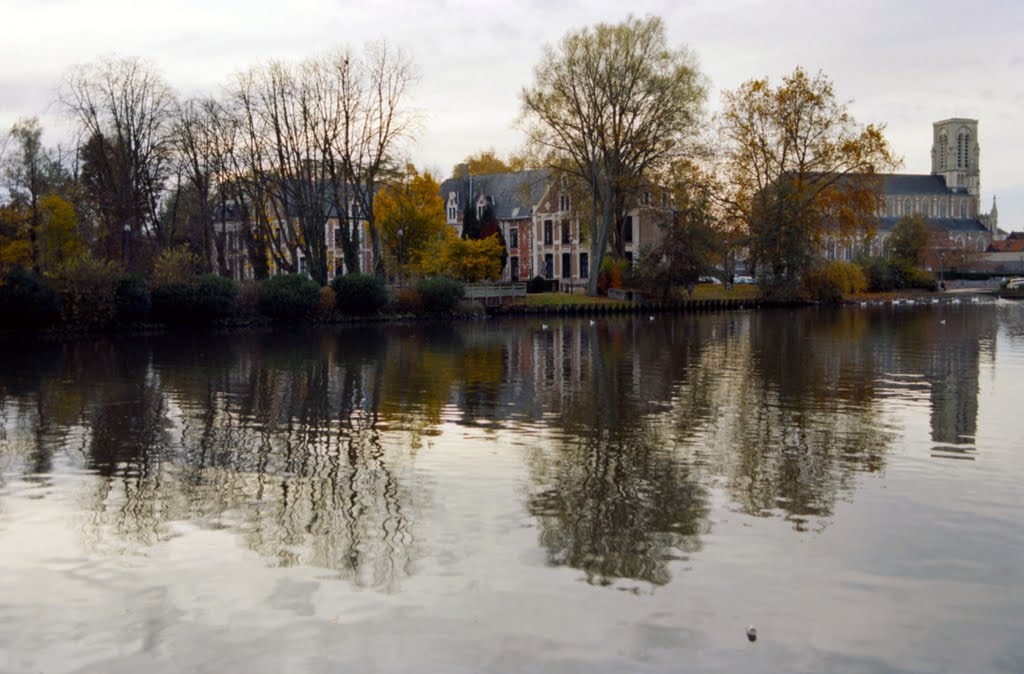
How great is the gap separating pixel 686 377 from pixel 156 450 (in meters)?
13.0

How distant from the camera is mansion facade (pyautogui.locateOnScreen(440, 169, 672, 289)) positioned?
3135 inches

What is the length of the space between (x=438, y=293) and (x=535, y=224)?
31684 mm

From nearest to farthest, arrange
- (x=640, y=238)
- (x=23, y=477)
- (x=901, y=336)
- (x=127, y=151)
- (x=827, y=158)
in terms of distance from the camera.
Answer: (x=23, y=477), (x=901, y=336), (x=127, y=151), (x=827, y=158), (x=640, y=238)

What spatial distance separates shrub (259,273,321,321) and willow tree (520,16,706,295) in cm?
1961

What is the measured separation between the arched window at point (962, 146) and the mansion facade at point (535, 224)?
11632cm

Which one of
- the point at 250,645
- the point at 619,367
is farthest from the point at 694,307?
the point at 250,645

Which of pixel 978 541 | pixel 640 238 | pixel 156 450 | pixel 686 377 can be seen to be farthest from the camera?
pixel 640 238

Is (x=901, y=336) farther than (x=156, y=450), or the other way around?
(x=901, y=336)

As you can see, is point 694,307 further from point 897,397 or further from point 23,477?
point 23,477

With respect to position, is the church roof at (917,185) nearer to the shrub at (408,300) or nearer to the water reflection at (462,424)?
the shrub at (408,300)

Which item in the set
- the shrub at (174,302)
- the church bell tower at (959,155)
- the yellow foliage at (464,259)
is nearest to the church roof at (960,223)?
the church bell tower at (959,155)

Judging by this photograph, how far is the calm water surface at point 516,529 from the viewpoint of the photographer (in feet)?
23.2

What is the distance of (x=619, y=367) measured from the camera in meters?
26.0

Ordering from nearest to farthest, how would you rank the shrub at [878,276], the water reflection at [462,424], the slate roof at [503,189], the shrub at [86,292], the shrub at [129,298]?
the water reflection at [462,424], the shrub at [86,292], the shrub at [129,298], the shrub at [878,276], the slate roof at [503,189]
